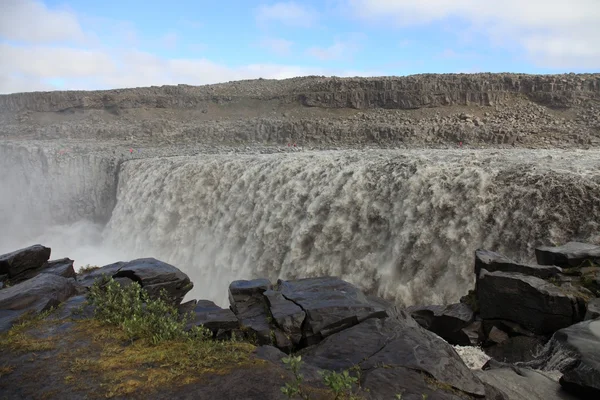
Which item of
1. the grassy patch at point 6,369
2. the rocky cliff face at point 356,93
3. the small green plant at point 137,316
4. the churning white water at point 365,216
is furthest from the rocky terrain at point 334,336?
the rocky cliff face at point 356,93

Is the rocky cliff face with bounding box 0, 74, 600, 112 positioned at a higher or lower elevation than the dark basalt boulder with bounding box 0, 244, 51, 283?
higher

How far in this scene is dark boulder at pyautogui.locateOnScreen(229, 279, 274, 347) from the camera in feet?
23.7

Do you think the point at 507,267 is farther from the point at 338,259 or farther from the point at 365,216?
the point at 338,259

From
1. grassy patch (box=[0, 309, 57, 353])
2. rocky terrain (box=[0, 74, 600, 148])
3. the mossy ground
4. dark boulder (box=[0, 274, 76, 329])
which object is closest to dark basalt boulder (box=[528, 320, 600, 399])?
the mossy ground

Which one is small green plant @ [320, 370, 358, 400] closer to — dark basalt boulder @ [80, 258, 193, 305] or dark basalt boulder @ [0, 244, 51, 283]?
dark basalt boulder @ [80, 258, 193, 305]

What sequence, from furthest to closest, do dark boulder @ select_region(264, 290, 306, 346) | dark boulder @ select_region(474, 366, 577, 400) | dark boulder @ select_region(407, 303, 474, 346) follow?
dark boulder @ select_region(407, 303, 474, 346), dark boulder @ select_region(264, 290, 306, 346), dark boulder @ select_region(474, 366, 577, 400)

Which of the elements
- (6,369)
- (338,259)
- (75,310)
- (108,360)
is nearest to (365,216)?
(338,259)

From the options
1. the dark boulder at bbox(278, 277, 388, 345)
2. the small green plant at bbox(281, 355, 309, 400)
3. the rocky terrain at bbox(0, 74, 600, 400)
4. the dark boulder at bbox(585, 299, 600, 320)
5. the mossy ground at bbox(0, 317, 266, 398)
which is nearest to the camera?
the small green plant at bbox(281, 355, 309, 400)

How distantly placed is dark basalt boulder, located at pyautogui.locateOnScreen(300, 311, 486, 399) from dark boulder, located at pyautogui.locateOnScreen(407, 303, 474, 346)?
2.57m

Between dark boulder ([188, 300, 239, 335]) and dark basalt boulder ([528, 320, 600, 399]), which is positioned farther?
dark boulder ([188, 300, 239, 335])

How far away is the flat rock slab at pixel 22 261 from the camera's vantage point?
33.0 ft

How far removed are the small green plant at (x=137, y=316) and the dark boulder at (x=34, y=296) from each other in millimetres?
Answer: 674

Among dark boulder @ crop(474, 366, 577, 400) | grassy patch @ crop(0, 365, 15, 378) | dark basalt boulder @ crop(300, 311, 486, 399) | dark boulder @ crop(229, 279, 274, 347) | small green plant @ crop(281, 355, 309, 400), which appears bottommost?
dark boulder @ crop(474, 366, 577, 400)

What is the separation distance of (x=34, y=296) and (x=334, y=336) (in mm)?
5061
